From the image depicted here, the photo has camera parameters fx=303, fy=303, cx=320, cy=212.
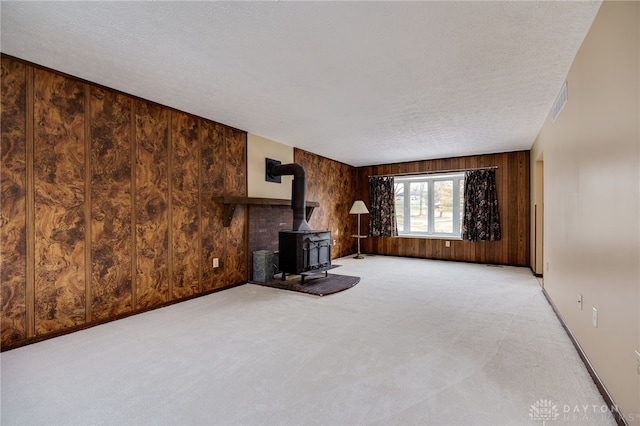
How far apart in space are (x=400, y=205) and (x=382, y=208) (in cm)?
46

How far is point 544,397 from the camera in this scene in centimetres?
167

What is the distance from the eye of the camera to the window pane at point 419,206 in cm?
681

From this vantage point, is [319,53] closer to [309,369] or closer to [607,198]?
[607,198]

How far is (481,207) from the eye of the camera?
232 inches

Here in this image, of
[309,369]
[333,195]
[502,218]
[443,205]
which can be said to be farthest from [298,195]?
[502,218]

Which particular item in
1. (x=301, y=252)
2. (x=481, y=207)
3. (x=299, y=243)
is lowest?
(x=301, y=252)

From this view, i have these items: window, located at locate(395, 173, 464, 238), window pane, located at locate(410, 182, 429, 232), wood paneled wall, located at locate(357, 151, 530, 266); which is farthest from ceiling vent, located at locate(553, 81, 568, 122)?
window pane, located at locate(410, 182, 429, 232)

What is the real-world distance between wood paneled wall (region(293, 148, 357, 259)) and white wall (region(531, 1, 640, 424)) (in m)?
4.02

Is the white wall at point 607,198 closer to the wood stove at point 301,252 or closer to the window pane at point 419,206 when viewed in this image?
the wood stove at point 301,252

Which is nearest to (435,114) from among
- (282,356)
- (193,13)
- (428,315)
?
(428,315)

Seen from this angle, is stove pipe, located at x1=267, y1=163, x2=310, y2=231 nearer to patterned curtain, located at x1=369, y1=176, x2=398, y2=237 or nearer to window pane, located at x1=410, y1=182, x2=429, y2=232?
patterned curtain, located at x1=369, y1=176, x2=398, y2=237

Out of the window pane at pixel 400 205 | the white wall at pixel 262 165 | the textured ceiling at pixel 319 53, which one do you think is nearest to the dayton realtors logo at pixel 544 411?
the textured ceiling at pixel 319 53

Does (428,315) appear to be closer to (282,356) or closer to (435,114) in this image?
(282,356)

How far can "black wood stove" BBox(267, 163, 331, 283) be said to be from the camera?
4.21 meters
